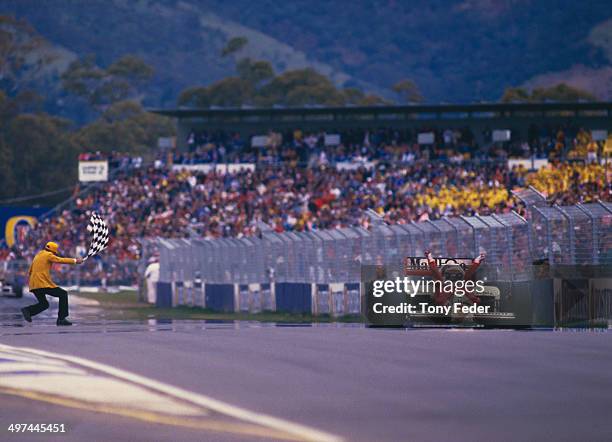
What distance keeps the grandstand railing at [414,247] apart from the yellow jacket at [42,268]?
754cm

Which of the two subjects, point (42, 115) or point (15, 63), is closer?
point (42, 115)

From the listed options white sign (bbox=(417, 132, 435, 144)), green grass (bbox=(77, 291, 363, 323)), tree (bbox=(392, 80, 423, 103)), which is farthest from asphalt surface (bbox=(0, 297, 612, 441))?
Answer: tree (bbox=(392, 80, 423, 103))

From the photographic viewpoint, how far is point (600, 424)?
462 inches

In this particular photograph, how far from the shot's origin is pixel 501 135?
70.6 meters

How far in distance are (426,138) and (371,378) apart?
56751mm

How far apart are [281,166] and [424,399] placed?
189 ft

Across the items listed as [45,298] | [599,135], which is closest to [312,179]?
[599,135]

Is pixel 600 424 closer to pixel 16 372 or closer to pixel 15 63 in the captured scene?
pixel 16 372

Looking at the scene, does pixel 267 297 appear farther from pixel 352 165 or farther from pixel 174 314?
pixel 352 165

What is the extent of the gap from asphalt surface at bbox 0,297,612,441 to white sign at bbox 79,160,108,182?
165ft

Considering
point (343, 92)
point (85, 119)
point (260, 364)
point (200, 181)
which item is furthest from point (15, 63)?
point (260, 364)

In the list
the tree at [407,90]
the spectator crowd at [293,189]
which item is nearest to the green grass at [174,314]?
the spectator crowd at [293,189]

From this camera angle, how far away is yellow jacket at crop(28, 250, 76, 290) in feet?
83.6

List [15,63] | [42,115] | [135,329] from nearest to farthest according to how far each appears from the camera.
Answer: [135,329], [42,115], [15,63]
